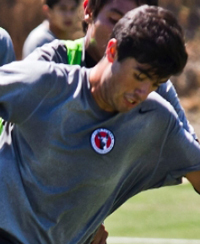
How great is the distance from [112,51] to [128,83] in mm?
199

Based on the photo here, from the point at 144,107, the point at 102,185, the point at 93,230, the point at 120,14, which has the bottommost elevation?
the point at 93,230

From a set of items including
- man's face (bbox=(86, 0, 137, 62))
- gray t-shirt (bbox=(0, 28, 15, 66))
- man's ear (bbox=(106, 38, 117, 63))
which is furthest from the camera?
gray t-shirt (bbox=(0, 28, 15, 66))

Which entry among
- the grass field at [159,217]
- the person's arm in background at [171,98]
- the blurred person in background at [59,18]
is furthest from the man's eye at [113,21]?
the grass field at [159,217]

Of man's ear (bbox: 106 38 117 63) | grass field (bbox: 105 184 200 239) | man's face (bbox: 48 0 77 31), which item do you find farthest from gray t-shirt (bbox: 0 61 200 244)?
man's face (bbox: 48 0 77 31)

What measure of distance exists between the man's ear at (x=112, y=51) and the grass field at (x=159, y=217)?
4.61 meters

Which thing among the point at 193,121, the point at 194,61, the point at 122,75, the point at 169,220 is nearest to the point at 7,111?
the point at 122,75

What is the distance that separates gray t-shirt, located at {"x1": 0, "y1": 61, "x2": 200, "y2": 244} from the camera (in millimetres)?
3373

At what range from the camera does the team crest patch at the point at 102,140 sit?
11.6 feet

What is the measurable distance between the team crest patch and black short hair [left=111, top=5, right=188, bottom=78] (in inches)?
14.8

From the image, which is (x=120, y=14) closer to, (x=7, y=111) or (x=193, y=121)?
(x=7, y=111)

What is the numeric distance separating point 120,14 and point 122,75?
0.67 m

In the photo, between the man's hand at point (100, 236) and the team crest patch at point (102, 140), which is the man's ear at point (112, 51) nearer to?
the team crest patch at point (102, 140)

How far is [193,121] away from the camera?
16.6 meters

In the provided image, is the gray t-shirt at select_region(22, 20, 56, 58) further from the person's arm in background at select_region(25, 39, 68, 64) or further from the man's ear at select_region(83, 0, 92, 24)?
the person's arm in background at select_region(25, 39, 68, 64)
